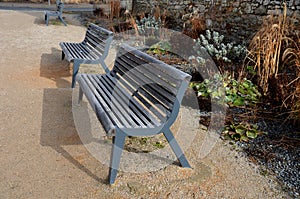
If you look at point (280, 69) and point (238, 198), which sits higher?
point (280, 69)

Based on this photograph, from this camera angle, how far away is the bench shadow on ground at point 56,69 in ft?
14.1

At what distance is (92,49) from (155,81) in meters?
2.39

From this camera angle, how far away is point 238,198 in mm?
2156

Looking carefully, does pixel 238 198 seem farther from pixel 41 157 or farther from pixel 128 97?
pixel 41 157

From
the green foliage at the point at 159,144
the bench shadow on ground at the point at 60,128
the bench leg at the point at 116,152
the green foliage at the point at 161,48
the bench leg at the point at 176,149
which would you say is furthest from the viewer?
the green foliage at the point at 161,48

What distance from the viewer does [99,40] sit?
4.41m

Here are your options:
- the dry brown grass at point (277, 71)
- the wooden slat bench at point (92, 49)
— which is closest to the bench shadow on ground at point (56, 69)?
the wooden slat bench at point (92, 49)

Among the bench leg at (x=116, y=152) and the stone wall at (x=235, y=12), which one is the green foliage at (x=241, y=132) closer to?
the bench leg at (x=116, y=152)

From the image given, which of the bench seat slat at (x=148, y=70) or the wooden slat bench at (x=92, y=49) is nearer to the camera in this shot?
the bench seat slat at (x=148, y=70)

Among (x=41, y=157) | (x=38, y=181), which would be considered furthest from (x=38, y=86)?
(x=38, y=181)

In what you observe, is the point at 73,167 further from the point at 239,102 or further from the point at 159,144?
the point at 239,102

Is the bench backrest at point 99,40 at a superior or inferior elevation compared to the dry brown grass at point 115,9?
inferior

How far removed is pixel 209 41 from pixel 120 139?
4.10 meters

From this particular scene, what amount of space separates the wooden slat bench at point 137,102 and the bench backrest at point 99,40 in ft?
3.44
